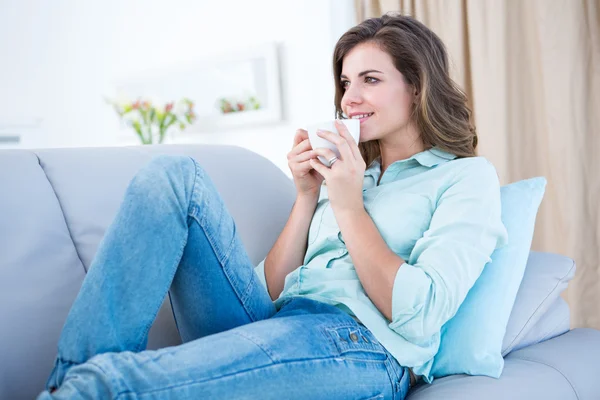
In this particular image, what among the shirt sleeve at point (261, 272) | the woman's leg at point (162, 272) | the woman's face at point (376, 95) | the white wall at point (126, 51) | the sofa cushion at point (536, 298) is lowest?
the sofa cushion at point (536, 298)

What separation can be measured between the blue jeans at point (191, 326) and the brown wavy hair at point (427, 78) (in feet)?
1.62

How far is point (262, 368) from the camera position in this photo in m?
0.86

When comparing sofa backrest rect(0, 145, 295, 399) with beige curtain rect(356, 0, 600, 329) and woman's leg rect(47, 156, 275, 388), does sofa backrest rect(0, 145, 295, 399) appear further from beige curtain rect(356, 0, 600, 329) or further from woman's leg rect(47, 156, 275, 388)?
beige curtain rect(356, 0, 600, 329)

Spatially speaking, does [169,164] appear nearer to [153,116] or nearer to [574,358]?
[574,358]

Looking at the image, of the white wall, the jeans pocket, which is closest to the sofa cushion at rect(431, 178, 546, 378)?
the jeans pocket

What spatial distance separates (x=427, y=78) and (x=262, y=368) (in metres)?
0.78

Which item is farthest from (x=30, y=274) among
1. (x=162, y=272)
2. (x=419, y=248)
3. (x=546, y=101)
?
(x=546, y=101)

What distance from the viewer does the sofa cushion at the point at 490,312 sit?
1.08m

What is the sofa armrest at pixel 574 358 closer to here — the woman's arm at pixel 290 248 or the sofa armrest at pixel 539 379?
the sofa armrest at pixel 539 379

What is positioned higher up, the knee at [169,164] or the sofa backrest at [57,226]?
the knee at [169,164]

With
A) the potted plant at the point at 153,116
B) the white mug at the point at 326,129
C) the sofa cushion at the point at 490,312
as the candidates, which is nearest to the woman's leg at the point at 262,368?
the sofa cushion at the point at 490,312

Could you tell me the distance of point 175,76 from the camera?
3576mm

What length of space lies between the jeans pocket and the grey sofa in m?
0.11

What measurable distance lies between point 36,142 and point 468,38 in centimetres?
286
